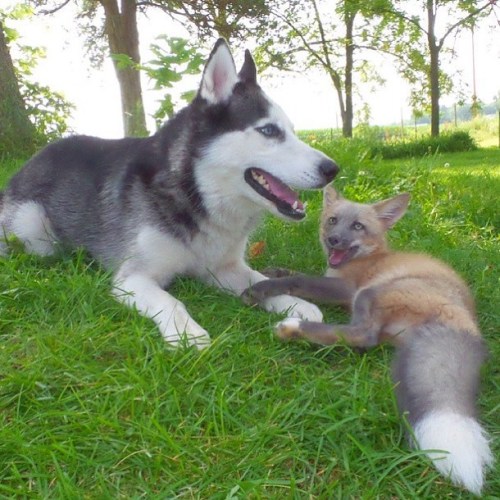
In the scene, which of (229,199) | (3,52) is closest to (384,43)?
(3,52)

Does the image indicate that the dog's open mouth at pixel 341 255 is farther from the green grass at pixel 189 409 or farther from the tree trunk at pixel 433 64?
the tree trunk at pixel 433 64

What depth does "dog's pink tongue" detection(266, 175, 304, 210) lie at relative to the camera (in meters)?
3.13

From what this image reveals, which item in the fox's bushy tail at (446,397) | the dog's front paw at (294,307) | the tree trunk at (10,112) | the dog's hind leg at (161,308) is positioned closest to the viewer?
the fox's bushy tail at (446,397)

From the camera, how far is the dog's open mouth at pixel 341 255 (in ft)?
11.7

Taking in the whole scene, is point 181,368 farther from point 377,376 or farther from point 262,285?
point 262,285

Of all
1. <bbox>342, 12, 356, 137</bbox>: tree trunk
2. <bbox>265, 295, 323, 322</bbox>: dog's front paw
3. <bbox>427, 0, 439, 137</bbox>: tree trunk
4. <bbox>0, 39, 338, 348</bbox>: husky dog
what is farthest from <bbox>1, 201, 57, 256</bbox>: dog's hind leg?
<bbox>342, 12, 356, 137</bbox>: tree trunk

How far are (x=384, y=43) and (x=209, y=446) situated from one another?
23486 millimetres

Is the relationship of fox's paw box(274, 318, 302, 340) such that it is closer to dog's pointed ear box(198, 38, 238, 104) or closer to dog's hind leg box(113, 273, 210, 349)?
dog's hind leg box(113, 273, 210, 349)

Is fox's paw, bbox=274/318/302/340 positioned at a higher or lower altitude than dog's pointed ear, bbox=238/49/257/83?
lower

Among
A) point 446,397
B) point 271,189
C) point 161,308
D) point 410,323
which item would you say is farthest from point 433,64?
point 446,397

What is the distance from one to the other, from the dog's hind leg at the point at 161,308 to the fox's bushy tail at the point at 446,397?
0.89 meters

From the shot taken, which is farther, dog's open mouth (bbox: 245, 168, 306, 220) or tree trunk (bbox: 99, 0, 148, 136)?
tree trunk (bbox: 99, 0, 148, 136)

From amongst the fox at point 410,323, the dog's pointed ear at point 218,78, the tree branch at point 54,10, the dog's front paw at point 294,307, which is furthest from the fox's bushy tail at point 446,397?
the tree branch at point 54,10

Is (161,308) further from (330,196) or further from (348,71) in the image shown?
(348,71)
